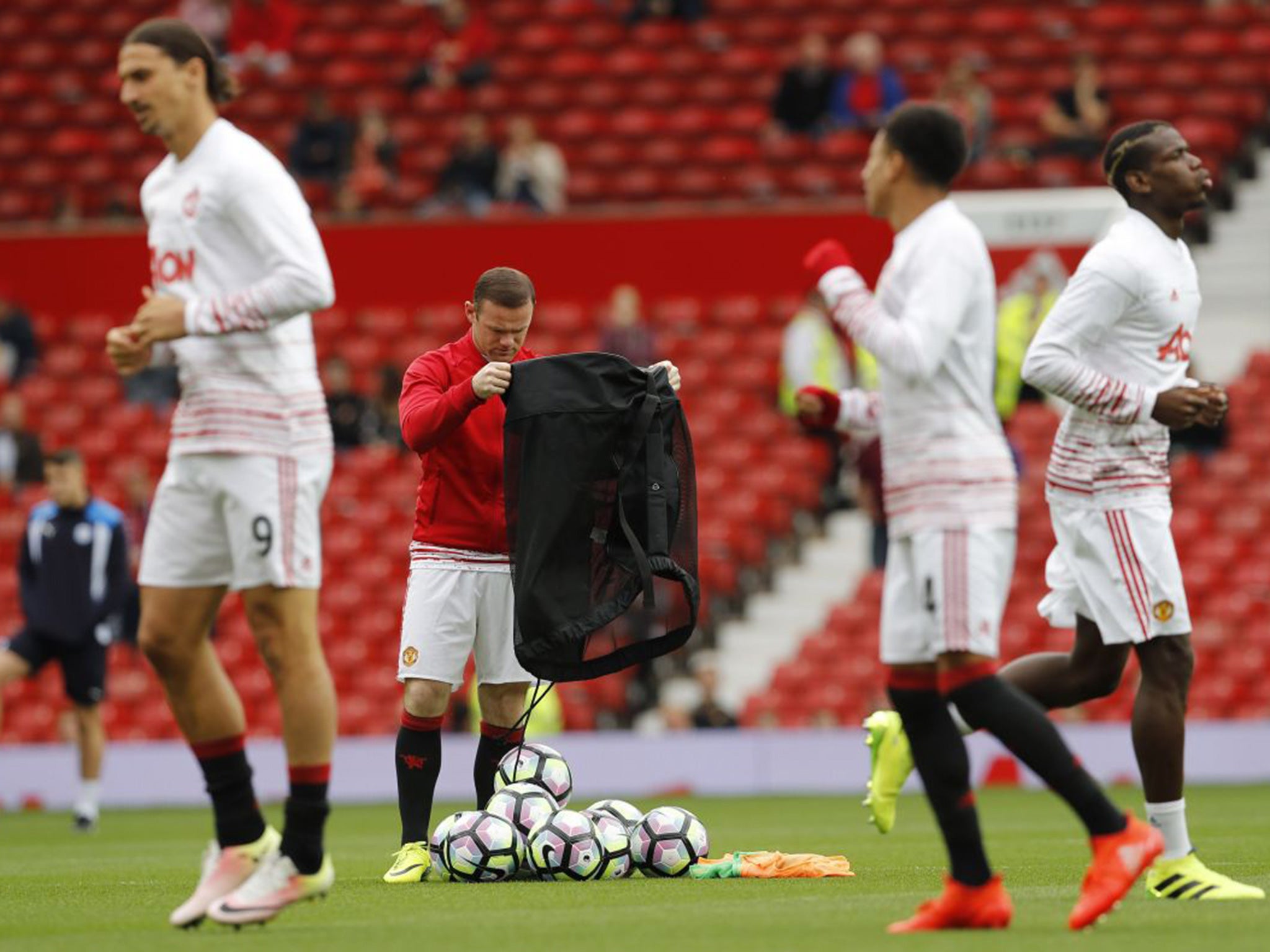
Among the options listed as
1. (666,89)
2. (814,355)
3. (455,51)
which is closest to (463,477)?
(814,355)

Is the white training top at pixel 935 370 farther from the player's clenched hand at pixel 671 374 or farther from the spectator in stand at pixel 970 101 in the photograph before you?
the spectator in stand at pixel 970 101

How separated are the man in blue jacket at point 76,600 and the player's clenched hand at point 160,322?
26.5ft

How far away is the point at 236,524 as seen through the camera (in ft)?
20.8

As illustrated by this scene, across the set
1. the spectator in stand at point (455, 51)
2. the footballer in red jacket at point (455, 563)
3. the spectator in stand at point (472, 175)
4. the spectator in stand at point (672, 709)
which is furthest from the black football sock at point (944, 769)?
the spectator in stand at point (455, 51)

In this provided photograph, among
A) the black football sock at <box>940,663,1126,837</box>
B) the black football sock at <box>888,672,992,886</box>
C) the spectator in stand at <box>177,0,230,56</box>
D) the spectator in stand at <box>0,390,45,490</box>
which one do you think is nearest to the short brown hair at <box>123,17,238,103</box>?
the black football sock at <box>888,672,992,886</box>

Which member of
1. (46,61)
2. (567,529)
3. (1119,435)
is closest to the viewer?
(1119,435)

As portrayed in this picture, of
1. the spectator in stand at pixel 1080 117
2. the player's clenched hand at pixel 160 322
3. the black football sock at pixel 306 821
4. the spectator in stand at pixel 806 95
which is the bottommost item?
the black football sock at pixel 306 821

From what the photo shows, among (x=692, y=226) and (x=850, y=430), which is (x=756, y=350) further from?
(x=850, y=430)

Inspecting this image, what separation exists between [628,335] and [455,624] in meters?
10.4

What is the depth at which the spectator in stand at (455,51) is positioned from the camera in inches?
910

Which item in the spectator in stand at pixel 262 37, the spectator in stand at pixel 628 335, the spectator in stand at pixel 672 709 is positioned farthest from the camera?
the spectator in stand at pixel 262 37

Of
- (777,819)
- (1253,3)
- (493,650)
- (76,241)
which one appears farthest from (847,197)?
(493,650)

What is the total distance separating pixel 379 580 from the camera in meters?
18.8

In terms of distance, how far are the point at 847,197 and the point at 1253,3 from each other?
4.80 m
